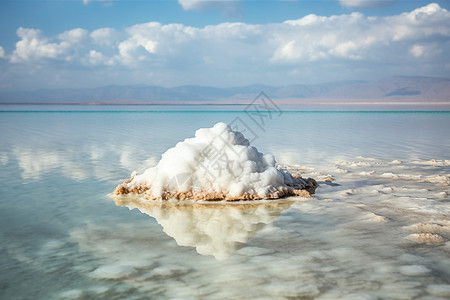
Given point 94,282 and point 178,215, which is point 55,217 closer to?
point 178,215

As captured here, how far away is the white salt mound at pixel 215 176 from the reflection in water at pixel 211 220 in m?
0.17

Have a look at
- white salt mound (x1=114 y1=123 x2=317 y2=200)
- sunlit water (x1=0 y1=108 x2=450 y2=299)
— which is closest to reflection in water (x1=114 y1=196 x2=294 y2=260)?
sunlit water (x1=0 y1=108 x2=450 y2=299)

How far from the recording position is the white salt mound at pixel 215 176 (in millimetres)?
4879

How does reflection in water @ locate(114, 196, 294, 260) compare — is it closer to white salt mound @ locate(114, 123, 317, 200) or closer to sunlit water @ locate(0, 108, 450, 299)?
sunlit water @ locate(0, 108, 450, 299)

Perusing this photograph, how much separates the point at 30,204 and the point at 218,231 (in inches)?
94.3

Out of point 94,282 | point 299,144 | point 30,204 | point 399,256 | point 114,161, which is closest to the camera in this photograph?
point 94,282

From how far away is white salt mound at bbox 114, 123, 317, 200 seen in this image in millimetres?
4879

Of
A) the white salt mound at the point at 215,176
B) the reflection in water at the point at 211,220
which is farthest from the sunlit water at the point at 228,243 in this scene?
the white salt mound at the point at 215,176

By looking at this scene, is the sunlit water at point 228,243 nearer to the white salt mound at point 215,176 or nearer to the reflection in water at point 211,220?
the reflection in water at point 211,220

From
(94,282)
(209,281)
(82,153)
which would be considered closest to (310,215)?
(209,281)

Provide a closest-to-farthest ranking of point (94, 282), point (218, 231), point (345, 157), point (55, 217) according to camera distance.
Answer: point (94, 282) < point (218, 231) < point (55, 217) < point (345, 157)

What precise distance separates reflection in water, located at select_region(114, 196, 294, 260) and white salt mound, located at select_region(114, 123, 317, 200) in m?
0.17

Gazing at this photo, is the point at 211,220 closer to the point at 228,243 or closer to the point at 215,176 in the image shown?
the point at 228,243

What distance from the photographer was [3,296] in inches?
97.0
